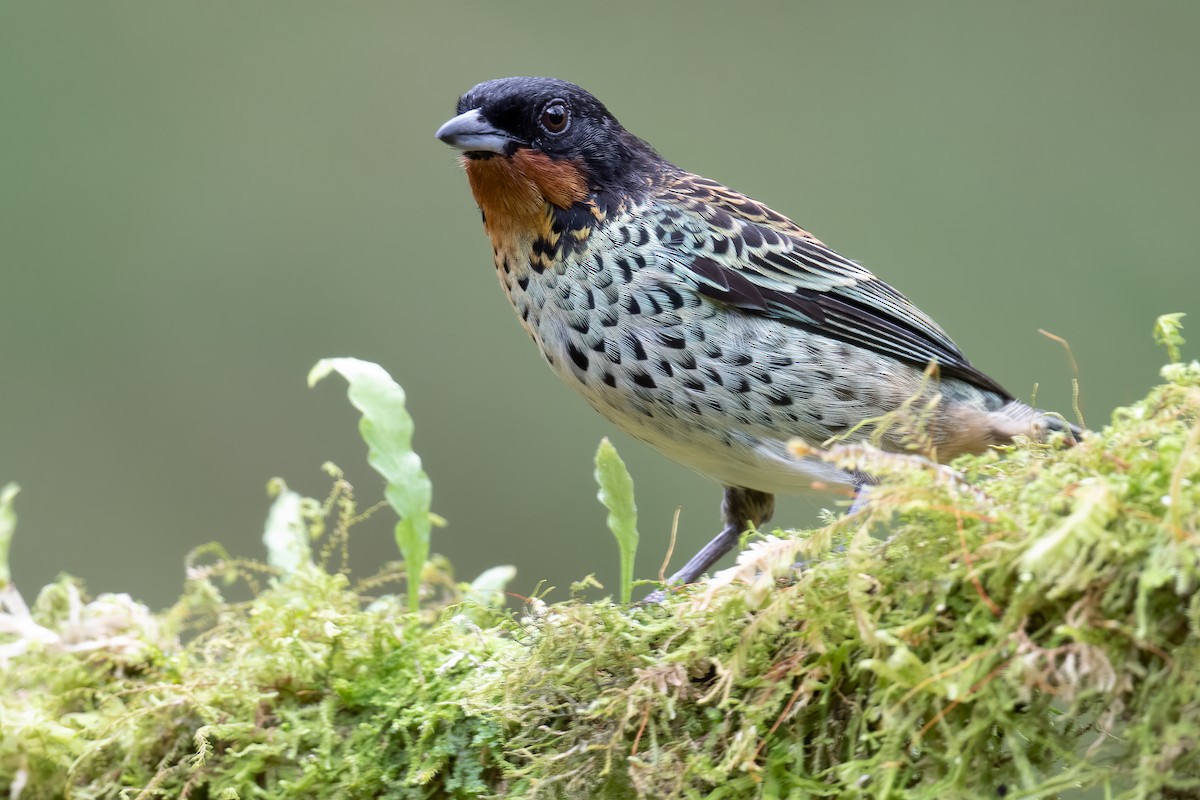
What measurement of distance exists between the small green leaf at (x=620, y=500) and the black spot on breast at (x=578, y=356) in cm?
37

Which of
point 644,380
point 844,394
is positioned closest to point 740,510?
point 844,394

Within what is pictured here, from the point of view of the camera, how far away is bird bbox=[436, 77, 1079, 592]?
2584mm

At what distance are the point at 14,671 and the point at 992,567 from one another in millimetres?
1991

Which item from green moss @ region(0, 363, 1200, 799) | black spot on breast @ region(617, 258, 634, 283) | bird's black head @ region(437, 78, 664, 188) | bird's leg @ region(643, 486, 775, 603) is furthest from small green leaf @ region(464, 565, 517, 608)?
bird's black head @ region(437, 78, 664, 188)

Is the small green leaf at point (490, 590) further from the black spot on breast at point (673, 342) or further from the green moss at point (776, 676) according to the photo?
the black spot on breast at point (673, 342)

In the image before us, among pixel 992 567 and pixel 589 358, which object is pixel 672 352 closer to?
pixel 589 358

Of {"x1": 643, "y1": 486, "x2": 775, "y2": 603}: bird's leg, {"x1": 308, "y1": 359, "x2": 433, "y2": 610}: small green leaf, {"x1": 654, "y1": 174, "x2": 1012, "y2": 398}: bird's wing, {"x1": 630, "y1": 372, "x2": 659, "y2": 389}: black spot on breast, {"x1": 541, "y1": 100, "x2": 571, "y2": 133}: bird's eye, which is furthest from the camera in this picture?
{"x1": 643, "y1": 486, "x2": 775, "y2": 603}: bird's leg

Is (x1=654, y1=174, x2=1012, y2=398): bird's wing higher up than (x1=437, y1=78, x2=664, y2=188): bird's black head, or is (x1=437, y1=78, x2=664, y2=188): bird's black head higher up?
(x1=437, y1=78, x2=664, y2=188): bird's black head

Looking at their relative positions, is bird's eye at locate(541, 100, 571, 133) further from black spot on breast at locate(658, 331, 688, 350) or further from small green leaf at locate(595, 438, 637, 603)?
small green leaf at locate(595, 438, 637, 603)

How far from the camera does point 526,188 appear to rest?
2.79m

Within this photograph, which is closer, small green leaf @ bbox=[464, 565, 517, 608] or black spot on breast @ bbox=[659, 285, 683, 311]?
small green leaf @ bbox=[464, 565, 517, 608]

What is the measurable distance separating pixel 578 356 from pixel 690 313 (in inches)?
11.2

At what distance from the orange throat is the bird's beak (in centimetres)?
3

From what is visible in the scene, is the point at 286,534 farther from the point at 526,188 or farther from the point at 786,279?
the point at 786,279
